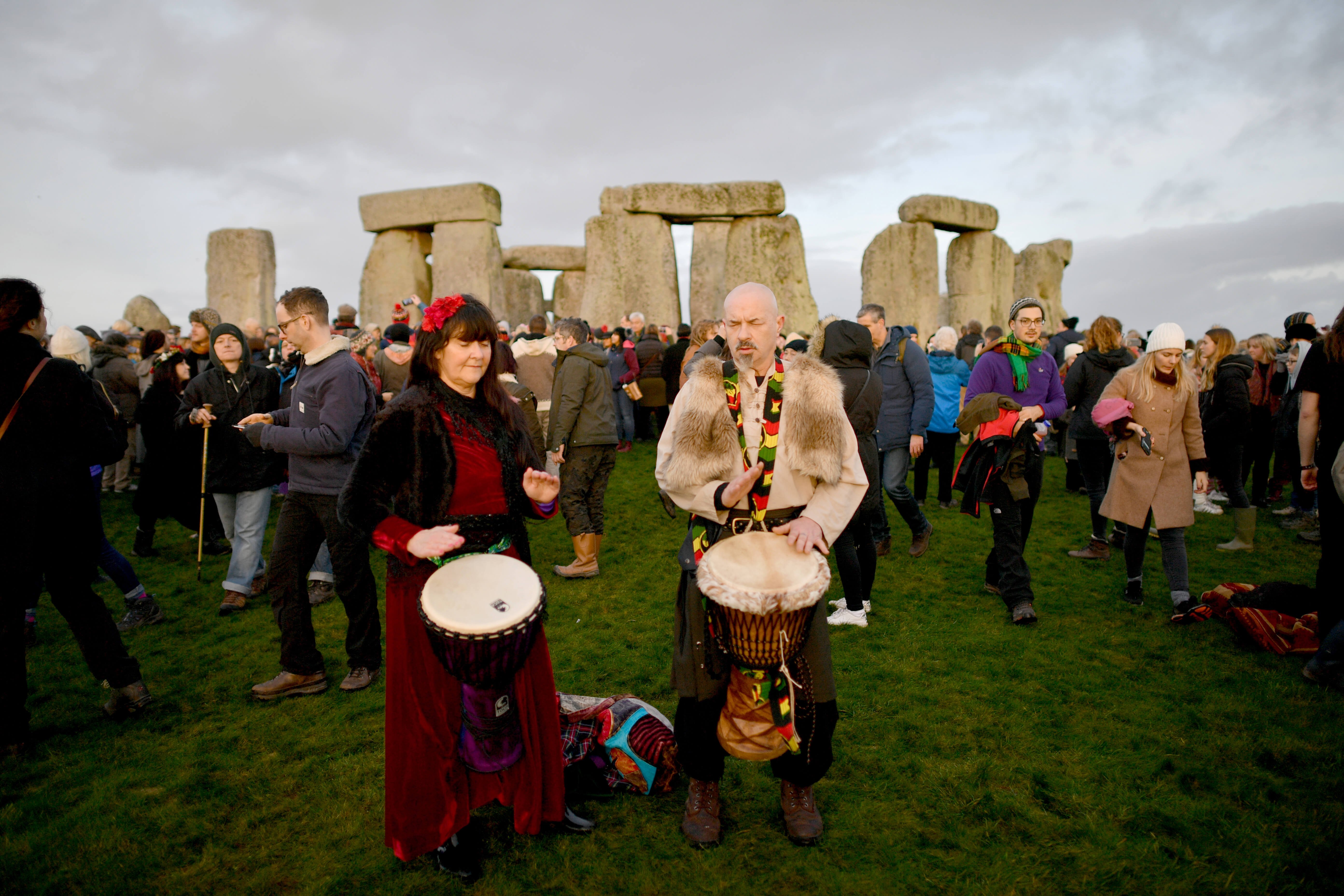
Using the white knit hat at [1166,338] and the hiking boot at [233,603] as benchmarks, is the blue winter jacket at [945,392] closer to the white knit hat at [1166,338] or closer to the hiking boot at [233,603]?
the white knit hat at [1166,338]

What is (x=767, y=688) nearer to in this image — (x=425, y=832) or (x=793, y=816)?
(x=793, y=816)

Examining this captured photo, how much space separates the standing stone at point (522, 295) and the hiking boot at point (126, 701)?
14.9m

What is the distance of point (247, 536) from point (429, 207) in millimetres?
11595

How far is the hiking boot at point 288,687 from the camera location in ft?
13.3

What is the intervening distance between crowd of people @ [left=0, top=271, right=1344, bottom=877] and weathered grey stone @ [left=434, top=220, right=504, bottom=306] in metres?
7.59

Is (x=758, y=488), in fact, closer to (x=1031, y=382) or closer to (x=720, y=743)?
(x=720, y=743)

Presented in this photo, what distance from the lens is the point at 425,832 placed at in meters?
2.56

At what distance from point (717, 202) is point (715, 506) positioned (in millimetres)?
13910

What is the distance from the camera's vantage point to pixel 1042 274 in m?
18.8

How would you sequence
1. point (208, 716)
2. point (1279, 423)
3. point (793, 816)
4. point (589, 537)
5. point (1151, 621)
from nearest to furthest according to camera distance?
1. point (793, 816)
2. point (208, 716)
3. point (1151, 621)
4. point (589, 537)
5. point (1279, 423)

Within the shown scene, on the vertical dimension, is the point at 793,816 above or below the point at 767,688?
below

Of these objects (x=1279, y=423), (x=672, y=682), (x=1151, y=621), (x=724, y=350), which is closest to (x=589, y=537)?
(x=724, y=350)

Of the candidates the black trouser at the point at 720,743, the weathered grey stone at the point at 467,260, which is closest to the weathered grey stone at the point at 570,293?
the weathered grey stone at the point at 467,260

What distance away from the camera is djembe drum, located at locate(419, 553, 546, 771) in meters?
2.31
